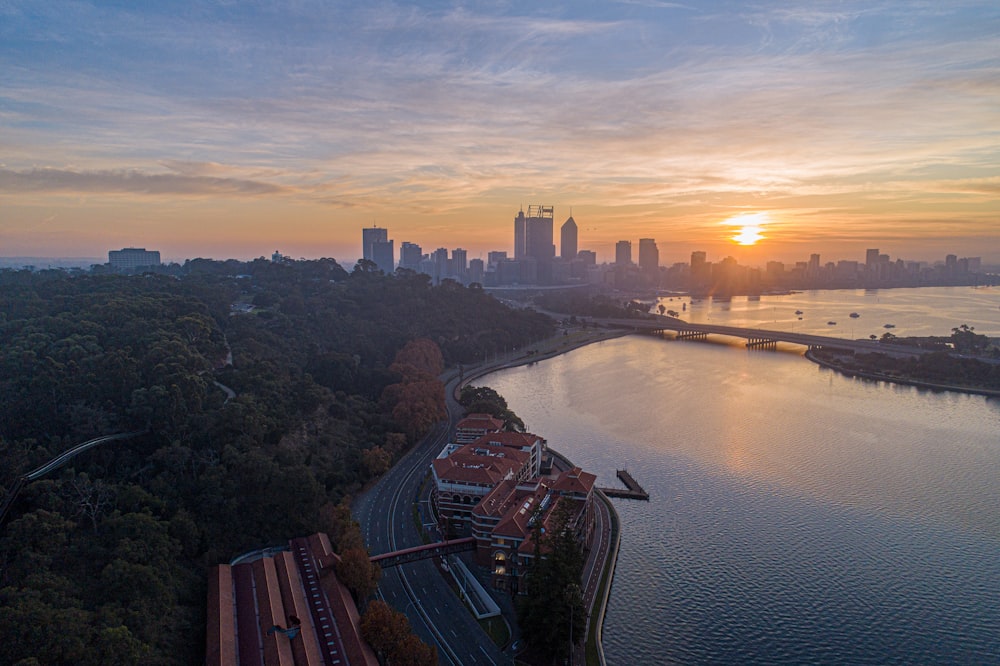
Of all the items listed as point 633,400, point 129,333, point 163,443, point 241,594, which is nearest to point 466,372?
point 633,400

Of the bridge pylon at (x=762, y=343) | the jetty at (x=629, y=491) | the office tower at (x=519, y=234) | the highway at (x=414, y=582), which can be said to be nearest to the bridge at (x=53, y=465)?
the highway at (x=414, y=582)

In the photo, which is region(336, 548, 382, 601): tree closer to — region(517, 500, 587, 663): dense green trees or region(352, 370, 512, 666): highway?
region(352, 370, 512, 666): highway

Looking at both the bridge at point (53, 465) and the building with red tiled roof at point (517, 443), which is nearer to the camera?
the bridge at point (53, 465)

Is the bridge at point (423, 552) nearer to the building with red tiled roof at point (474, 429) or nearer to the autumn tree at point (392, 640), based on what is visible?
the autumn tree at point (392, 640)

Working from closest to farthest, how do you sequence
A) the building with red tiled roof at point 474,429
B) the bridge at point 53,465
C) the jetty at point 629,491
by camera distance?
the bridge at point 53,465, the jetty at point 629,491, the building with red tiled roof at point 474,429

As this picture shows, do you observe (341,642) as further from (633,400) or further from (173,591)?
(633,400)

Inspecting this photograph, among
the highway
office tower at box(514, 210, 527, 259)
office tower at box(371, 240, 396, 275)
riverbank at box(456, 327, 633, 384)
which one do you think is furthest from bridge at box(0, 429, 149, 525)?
office tower at box(514, 210, 527, 259)
